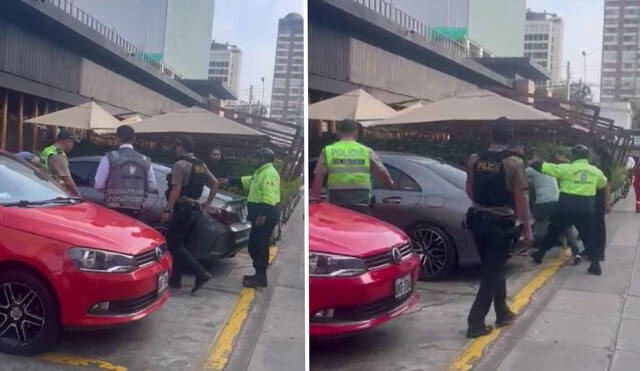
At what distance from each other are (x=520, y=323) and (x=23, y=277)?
140cm

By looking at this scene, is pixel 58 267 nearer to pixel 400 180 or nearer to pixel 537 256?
pixel 400 180

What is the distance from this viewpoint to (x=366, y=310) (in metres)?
1.74

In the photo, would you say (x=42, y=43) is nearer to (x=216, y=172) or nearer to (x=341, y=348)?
(x=216, y=172)

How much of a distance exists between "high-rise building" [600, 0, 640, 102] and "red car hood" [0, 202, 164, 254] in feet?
4.59

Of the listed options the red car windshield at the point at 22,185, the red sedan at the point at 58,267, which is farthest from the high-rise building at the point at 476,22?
the red car windshield at the point at 22,185

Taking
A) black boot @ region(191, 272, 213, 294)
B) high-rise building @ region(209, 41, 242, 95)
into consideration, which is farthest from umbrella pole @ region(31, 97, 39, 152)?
black boot @ region(191, 272, 213, 294)

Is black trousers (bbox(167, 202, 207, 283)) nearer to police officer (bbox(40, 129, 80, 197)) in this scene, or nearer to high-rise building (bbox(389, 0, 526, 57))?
police officer (bbox(40, 129, 80, 197))

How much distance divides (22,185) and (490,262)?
1.37 metres

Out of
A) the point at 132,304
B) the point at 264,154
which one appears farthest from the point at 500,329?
the point at 132,304

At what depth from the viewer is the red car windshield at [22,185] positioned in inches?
72.7

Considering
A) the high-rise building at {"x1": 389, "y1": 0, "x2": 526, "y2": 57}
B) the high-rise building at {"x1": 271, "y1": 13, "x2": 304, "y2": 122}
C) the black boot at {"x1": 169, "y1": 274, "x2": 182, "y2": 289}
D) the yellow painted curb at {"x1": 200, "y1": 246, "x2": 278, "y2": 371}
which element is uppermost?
the high-rise building at {"x1": 389, "y1": 0, "x2": 526, "y2": 57}

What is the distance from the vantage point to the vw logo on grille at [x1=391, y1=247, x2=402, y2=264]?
174cm

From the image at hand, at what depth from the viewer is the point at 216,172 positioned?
1955 mm

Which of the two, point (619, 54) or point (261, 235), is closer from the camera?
point (619, 54)
